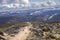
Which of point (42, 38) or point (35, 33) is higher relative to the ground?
point (35, 33)

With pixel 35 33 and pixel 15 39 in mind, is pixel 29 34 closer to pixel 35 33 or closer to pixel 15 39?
pixel 35 33

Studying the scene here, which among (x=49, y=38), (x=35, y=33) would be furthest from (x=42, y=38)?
(x=35, y=33)

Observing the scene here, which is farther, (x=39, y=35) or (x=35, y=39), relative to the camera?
(x=39, y=35)

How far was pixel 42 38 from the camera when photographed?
33938mm

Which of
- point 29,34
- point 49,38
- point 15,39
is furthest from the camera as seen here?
point 29,34

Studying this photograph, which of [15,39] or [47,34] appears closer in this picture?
[15,39]

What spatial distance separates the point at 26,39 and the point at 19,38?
4.26 feet

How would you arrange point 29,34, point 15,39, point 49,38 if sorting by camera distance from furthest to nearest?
point 29,34 → point 49,38 → point 15,39

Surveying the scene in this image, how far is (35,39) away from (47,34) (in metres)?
3.49

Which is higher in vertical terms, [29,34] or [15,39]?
[29,34]

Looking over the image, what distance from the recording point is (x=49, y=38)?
3388cm

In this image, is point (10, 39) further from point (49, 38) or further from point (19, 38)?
point (49, 38)

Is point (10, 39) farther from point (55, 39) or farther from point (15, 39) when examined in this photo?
point (55, 39)

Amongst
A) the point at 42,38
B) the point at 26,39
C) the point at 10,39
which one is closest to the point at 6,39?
the point at 10,39
